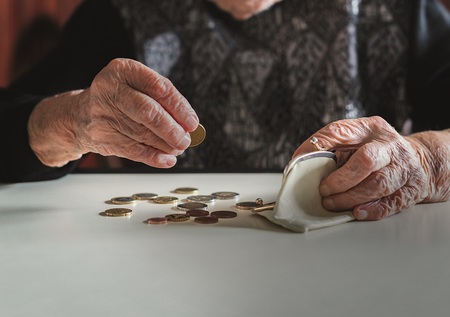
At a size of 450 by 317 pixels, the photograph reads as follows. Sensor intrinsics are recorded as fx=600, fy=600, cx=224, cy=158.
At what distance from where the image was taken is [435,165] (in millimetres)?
1018

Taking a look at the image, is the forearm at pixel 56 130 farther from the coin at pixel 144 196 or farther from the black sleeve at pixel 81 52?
the black sleeve at pixel 81 52

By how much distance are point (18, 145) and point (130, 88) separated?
0.48 metres

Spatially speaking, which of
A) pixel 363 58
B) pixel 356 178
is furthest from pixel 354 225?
pixel 363 58

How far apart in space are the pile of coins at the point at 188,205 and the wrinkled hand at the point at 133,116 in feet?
0.27

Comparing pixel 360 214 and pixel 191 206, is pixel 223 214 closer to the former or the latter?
pixel 191 206

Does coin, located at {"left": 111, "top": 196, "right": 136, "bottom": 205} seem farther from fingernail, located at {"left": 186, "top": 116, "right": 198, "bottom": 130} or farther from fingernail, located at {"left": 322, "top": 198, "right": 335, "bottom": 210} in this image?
fingernail, located at {"left": 322, "top": 198, "right": 335, "bottom": 210}

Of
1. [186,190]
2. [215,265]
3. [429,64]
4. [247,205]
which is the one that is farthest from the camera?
[429,64]

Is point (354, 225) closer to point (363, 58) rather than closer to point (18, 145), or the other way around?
point (18, 145)

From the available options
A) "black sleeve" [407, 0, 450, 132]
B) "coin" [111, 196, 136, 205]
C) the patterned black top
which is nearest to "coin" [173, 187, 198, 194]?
"coin" [111, 196, 136, 205]

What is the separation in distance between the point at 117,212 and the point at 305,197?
291mm

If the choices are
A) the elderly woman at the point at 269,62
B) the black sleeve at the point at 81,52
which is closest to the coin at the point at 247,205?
the elderly woman at the point at 269,62

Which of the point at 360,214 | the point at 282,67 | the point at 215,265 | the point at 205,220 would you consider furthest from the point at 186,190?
the point at 282,67

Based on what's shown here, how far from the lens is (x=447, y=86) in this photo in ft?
5.59

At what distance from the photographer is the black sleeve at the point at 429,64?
1.73 meters
